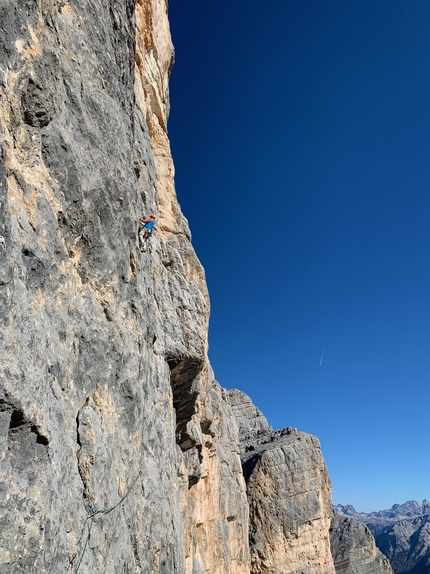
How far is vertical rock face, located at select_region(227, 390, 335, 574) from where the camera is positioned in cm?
3344

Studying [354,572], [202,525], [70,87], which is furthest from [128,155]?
[354,572]

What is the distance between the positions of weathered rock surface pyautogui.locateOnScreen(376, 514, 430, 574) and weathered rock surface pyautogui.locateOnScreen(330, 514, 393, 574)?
80.3m

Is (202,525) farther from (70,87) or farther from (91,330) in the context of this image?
(70,87)

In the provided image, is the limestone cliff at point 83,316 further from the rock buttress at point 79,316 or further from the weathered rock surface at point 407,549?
the weathered rock surface at point 407,549

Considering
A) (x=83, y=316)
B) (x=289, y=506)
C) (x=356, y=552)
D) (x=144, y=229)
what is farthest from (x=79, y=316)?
(x=356, y=552)

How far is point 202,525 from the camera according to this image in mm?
17953

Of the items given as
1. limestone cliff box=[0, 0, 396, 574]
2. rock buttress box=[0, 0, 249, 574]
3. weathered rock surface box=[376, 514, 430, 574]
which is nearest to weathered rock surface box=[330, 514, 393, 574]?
limestone cliff box=[0, 0, 396, 574]

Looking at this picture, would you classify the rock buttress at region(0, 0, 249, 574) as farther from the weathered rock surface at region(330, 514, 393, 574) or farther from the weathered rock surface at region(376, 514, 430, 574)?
the weathered rock surface at region(376, 514, 430, 574)

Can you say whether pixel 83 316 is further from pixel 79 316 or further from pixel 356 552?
pixel 356 552

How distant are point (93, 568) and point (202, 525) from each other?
13.3 metres

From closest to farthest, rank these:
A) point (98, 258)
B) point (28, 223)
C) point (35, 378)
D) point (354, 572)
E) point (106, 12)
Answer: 1. point (35, 378)
2. point (28, 223)
3. point (98, 258)
4. point (106, 12)
5. point (354, 572)

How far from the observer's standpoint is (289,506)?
34875mm

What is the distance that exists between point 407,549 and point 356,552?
142 m

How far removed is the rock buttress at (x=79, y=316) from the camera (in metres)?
4.74
